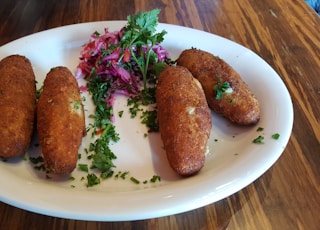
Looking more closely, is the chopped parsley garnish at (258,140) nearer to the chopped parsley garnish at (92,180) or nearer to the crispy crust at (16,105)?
the chopped parsley garnish at (92,180)

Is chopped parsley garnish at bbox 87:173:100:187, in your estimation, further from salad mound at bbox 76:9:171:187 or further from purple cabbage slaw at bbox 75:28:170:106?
purple cabbage slaw at bbox 75:28:170:106

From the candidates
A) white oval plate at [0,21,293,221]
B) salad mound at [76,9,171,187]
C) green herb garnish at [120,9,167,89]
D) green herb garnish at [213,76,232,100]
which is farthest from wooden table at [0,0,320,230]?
green herb garnish at [120,9,167,89]

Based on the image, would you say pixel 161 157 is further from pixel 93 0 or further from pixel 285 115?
pixel 93 0

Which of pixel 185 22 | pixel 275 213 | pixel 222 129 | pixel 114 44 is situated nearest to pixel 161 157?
pixel 222 129

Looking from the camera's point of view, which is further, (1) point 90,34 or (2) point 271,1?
(2) point 271,1

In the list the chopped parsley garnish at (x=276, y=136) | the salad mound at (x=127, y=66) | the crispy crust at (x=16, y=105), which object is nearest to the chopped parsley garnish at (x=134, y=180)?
the salad mound at (x=127, y=66)

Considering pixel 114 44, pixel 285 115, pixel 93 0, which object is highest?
pixel 285 115

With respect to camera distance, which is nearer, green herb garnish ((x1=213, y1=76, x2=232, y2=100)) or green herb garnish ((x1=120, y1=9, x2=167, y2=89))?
green herb garnish ((x1=213, y1=76, x2=232, y2=100))

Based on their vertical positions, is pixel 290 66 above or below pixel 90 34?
above
